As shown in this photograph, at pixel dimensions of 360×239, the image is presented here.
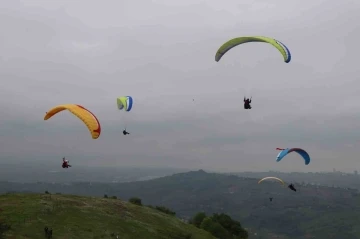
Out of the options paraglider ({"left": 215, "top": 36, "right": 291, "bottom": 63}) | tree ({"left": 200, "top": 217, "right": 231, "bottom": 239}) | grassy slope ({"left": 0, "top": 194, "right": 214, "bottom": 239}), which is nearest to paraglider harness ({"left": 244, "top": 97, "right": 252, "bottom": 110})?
paraglider ({"left": 215, "top": 36, "right": 291, "bottom": 63})

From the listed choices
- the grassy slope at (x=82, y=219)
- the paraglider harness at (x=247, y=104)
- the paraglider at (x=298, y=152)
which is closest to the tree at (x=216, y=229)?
the grassy slope at (x=82, y=219)

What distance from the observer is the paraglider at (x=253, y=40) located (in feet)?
106

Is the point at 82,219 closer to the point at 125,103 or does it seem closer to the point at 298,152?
the point at 125,103

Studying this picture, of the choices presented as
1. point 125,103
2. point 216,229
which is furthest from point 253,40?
point 216,229

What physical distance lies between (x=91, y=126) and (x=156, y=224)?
41.0 m

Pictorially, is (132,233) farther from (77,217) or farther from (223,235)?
(223,235)

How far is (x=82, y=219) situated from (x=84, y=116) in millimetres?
28544

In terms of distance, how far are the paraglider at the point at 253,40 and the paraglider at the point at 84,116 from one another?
44.9 feet

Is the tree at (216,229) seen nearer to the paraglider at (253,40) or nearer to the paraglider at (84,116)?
the paraglider at (253,40)

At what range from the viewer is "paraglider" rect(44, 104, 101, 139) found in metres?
33.0

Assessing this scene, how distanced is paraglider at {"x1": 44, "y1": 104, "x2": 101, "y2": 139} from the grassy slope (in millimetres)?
17809

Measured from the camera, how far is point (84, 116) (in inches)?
1356

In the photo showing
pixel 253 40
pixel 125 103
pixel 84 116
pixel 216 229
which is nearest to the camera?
pixel 253 40

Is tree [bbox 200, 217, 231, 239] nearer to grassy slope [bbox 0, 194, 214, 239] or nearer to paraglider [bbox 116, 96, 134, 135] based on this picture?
grassy slope [bbox 0, 194, 214, 239]
